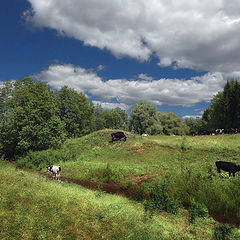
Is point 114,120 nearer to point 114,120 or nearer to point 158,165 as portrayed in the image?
point 114,120

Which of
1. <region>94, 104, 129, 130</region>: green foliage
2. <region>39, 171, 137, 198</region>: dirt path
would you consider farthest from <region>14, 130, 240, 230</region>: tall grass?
<region>94, 104, 129, 130</region>: green foliage

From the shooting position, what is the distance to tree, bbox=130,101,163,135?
2420 inches

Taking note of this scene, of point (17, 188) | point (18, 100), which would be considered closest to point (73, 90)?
point (18, 100)

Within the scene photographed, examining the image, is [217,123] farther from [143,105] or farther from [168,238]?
[168,238]

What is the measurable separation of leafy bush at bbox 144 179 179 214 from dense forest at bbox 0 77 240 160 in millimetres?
22594

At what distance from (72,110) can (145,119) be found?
28408mm

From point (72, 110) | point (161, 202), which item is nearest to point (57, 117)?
point (72, 110)

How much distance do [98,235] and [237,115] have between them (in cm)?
5719

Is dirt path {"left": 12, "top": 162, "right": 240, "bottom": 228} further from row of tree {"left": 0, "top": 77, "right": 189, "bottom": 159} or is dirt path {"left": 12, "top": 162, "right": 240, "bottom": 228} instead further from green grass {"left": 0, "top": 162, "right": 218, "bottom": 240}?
row of tree {"left": 0, "top": 77, "right": 189, "bottom": 159}

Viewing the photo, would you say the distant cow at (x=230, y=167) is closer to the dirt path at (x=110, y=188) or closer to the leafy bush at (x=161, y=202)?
the leafy bush at (x=161, y=202)

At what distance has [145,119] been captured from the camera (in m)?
63.2

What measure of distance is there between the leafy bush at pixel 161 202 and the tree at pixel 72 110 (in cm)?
4165

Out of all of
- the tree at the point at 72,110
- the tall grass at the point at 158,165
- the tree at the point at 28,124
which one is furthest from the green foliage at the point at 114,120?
the tree at the point at 28,124

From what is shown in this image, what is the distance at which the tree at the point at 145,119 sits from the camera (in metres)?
61.5
